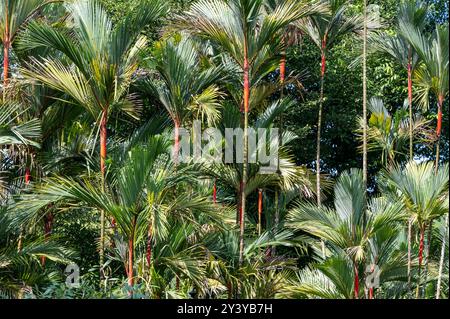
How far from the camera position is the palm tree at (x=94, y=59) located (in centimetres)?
734

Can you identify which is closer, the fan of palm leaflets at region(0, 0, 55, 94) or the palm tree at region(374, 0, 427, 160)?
the fan of palm leaflets at region(0, 0, 55, 94)

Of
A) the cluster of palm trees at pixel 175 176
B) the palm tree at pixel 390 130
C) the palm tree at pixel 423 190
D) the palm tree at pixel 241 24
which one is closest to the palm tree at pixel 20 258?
the cluster of palm trees at pixel 175 176

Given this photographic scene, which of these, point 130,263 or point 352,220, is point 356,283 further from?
point 130,263

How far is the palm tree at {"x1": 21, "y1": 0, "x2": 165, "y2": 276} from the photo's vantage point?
734 cm

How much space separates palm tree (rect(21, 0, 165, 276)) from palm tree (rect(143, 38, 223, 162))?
0.52m

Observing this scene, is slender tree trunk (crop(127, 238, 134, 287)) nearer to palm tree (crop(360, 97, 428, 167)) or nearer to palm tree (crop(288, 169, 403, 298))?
palm tree (crop(288, 169, 403, 298))

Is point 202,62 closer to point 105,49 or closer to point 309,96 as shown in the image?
point 105,49

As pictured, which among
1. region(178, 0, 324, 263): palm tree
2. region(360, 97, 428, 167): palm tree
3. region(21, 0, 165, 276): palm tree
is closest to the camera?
region(21, 0, 165, 276): palm tree

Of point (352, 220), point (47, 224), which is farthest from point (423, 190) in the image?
point (47, 224)

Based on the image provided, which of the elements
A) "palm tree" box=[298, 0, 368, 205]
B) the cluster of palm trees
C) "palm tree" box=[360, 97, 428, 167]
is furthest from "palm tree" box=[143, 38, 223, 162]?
"palm tree" box=[360, 97, 428, 167]

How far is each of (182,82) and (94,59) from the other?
104cm

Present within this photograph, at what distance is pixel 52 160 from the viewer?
8492mm

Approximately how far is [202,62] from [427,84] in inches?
97.9
